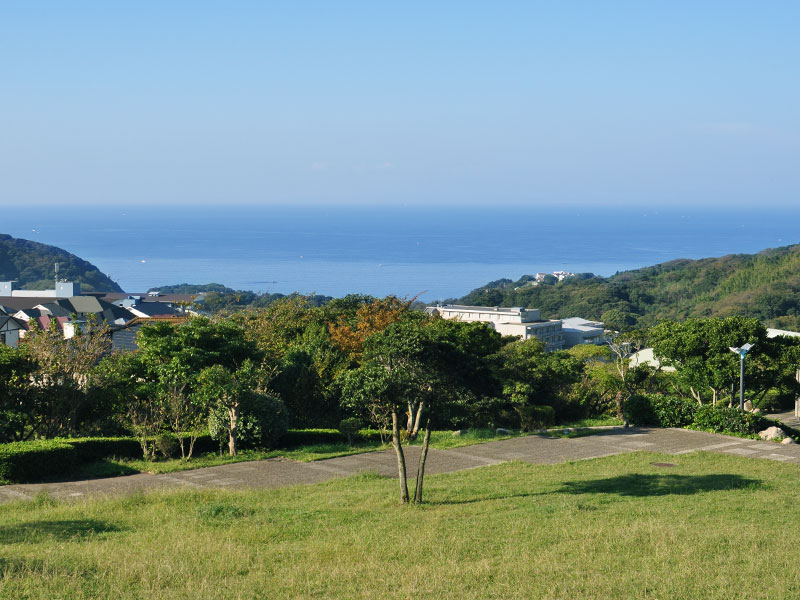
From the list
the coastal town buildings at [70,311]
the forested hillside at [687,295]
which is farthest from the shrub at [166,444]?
the forested hillside at [687,295]

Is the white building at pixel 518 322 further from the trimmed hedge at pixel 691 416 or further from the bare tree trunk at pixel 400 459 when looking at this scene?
the bare tree trunk at pixel 400 459

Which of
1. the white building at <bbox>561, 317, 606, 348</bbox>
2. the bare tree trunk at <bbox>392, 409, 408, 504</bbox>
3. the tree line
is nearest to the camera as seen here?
the bare tree trunk at <bbox>392, 409, 408, 504</bbox>

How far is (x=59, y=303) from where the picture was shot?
5541 centimetres

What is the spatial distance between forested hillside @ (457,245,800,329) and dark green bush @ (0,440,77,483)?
65.4 meters

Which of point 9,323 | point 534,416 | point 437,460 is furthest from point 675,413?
point 9,323

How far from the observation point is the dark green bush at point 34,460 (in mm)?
15469

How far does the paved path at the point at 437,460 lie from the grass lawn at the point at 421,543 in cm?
174

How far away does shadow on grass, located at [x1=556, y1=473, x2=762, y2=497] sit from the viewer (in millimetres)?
14227

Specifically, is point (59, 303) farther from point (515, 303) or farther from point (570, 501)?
point (515, 303)

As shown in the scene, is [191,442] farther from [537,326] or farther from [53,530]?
[537,326]

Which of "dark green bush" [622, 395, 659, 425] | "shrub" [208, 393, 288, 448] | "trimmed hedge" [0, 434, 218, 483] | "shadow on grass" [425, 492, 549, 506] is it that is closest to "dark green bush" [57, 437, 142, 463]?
"trimmed hedge" [0, 434, 218, 483]

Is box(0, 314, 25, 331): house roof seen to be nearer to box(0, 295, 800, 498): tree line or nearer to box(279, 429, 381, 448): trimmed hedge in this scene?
box(0, 295, 800, 498): tree line

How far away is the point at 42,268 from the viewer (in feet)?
430

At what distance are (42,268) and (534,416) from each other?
406ft
